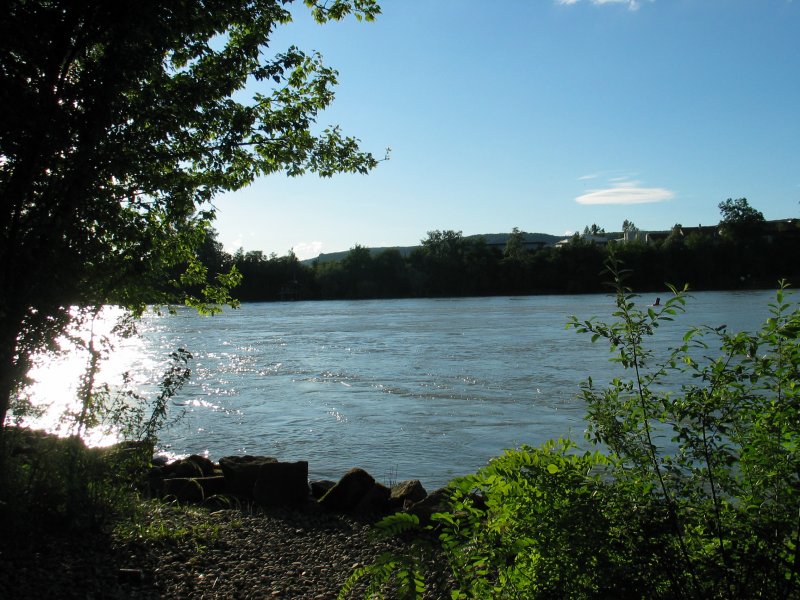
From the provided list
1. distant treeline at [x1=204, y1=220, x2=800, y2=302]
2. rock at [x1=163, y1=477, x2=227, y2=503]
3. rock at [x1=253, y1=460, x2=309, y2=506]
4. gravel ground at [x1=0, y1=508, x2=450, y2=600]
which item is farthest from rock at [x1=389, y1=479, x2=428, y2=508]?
distant treeline at [x1=204, y1=220, x2=800, y2=302]

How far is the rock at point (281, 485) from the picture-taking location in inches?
368

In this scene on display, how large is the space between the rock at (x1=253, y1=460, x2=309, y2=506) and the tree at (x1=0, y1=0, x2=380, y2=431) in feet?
10.5

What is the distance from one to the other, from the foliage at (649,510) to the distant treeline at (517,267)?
90.2 meters

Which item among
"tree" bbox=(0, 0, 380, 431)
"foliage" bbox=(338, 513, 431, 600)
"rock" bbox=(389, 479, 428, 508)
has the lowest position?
"rock" bbox=(389, 479, 428, 508)

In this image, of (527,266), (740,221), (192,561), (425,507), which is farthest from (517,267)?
(192,561)

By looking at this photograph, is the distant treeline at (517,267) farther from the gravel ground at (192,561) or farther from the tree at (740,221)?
the gravel ground at (192,561)

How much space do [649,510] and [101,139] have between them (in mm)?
5028

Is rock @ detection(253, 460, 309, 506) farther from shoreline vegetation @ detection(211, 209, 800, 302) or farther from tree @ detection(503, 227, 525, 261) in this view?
tree @ detection(503, 227, 525, 261)

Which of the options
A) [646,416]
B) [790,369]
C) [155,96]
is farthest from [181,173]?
[790,369]

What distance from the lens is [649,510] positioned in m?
3.39

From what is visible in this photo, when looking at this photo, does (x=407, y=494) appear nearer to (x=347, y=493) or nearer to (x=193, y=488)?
(x=347, y=493)

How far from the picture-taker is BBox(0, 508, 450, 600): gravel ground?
209 inches

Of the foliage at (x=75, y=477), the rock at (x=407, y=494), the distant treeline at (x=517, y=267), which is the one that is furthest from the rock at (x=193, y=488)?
the distant treeline at (x=517, y=267)

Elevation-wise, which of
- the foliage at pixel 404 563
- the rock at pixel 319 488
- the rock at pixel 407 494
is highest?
the foliage at pixel 404 563
